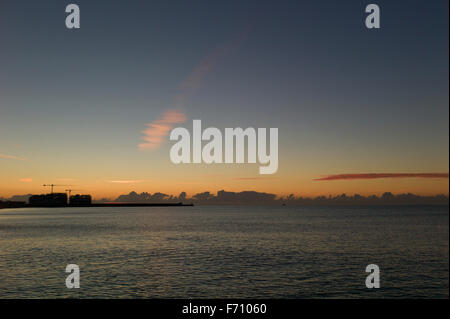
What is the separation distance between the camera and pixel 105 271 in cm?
4191

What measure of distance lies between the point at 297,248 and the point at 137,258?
2766cm

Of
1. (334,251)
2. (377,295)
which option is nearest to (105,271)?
(377,295)

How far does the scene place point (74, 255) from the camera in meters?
55.9

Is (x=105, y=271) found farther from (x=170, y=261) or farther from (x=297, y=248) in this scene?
(x=297, y=248)
